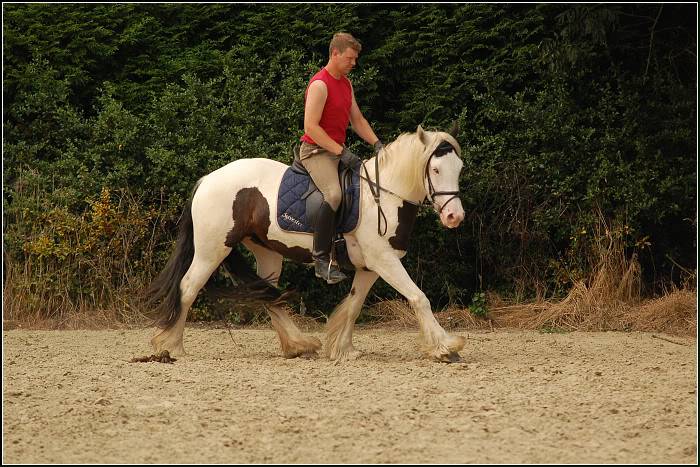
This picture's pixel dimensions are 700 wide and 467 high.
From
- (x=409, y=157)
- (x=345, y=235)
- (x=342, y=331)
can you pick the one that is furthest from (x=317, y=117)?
(x=342, y=331)

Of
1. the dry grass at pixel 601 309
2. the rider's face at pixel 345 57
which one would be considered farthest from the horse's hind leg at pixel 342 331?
the dry grass at pixel 601 309

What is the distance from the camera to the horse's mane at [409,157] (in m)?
7.71

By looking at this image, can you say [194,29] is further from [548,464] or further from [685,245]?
[548,464]

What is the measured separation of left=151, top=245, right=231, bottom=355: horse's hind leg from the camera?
8.34 m

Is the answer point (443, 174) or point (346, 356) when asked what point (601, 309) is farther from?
point (443, 174)

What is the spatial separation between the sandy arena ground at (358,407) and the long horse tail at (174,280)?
411 millimetres

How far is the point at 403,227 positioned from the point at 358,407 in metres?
2.25

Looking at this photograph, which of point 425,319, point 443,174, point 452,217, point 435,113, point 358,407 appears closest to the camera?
point 358,407

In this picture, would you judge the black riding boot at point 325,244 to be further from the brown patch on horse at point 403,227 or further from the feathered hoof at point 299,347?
the feathered hoof at point 299,347

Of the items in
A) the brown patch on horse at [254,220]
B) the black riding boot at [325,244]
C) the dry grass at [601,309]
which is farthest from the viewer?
the dry grass at [601,309]

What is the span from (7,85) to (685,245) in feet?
26.4

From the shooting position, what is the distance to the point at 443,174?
7.61 metres

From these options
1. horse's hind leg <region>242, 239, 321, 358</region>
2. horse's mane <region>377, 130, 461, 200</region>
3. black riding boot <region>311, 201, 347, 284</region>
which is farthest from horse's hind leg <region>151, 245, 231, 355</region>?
horse's mane <region>377, 130, 461, 200</region>

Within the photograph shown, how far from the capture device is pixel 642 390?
6.61m
